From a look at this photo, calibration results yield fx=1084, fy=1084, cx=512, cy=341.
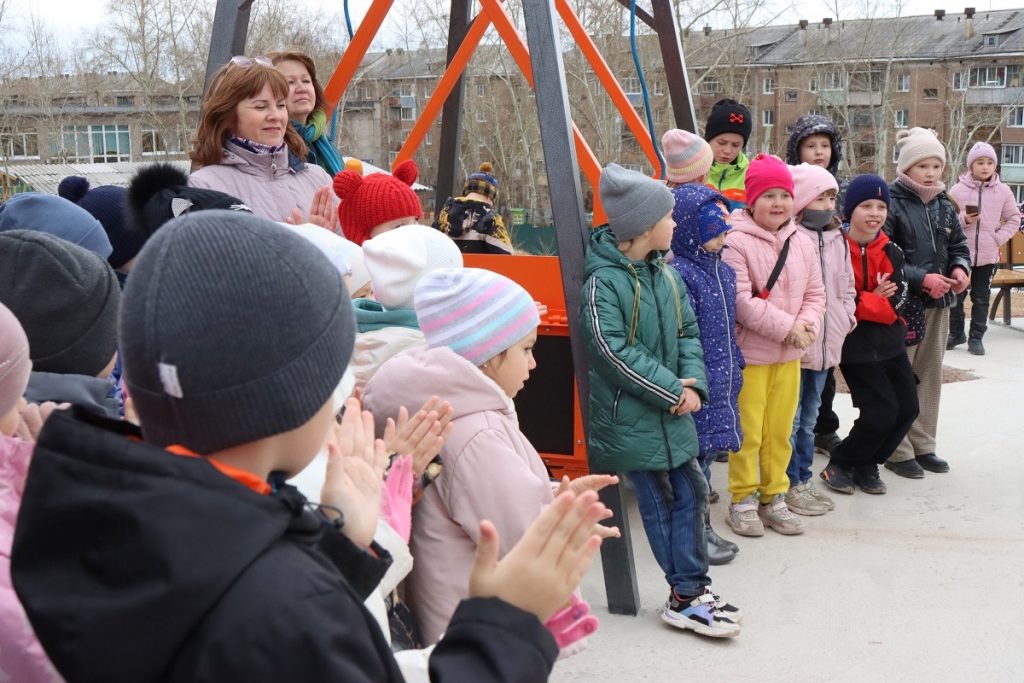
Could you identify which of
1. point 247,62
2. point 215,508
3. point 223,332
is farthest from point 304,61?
point 215,508

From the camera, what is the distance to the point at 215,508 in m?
1.07

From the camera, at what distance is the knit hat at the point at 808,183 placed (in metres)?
4.70

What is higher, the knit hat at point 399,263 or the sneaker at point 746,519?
the knit hat at point 399,263

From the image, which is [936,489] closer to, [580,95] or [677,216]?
[677,216]

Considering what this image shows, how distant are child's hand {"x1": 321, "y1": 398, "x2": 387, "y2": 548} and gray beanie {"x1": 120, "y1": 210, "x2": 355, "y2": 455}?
189 mm

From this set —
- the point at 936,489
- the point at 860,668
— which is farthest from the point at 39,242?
the point at 936,489

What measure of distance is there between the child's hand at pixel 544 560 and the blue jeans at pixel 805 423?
12.3 ft

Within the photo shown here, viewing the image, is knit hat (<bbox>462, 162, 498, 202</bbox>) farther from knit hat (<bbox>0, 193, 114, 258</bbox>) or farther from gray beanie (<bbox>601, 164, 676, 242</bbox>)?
knit hat (<bbox>0, 193, 114, 258</bbox>)

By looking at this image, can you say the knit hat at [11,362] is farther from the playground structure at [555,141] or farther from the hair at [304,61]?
the hair at [304,61]

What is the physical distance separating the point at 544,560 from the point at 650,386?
89.6 inches

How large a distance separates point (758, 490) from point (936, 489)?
1137mm

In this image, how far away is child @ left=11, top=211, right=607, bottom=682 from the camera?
1.05 meters

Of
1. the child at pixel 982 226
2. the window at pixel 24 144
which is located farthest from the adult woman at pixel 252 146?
the window at pixel 24 144

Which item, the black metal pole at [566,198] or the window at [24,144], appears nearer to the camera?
the black metal pole at [566,198]
